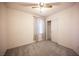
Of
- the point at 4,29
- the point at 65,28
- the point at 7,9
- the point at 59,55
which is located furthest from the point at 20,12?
the point at 59,55

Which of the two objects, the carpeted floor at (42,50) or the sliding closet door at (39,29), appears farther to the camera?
the sliding closet door at (39,29)

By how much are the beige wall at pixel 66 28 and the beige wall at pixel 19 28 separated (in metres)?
0.43

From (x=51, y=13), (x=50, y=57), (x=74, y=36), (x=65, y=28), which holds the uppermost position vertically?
(x=51, y=13)

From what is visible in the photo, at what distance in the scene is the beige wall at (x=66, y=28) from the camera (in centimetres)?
212

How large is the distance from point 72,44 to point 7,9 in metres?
1.46

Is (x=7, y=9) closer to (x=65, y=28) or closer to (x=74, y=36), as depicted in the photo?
(x=65, y=28)

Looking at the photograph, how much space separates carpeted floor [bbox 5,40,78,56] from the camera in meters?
2.00

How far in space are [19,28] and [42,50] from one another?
0.63 metres

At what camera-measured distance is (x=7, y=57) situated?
1910mm

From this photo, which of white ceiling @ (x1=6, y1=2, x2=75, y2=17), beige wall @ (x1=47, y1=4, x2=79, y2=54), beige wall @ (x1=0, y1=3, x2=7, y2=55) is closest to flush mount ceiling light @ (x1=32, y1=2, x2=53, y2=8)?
white ceiling @ (x1=6, y1=2, x2=75, y2=17)

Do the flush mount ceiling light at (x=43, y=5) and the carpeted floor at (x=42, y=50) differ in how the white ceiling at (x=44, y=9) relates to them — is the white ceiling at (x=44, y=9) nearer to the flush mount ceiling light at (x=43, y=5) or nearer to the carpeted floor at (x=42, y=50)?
the flush mount ceiling light at (x=43, y=5)

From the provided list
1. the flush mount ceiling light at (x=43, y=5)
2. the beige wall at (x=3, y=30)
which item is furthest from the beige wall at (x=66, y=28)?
the beige wall at (x=3, y=30)

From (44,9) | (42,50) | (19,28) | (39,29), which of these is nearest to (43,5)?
(44,9)

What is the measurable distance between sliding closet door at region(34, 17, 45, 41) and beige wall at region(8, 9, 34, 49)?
82 millimetres
